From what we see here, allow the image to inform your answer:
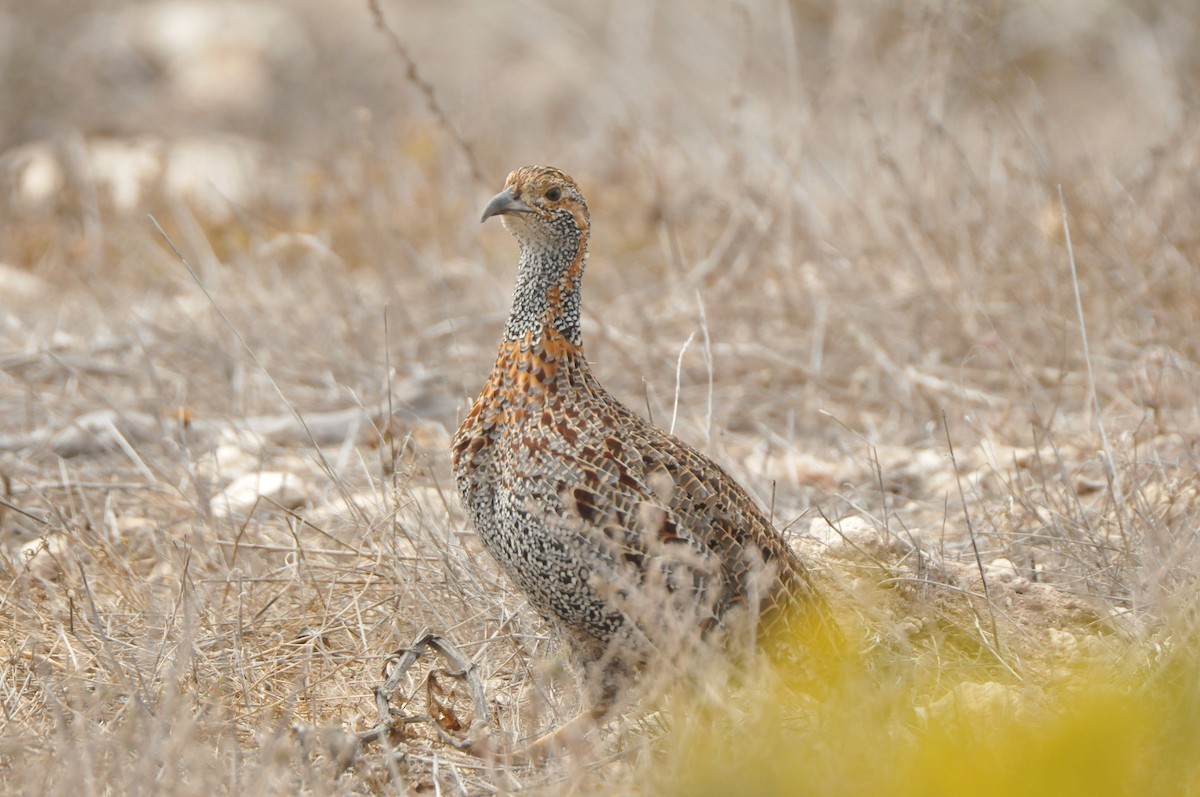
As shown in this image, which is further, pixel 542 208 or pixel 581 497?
pixel 542 208

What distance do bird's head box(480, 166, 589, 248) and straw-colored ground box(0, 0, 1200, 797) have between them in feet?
2.51

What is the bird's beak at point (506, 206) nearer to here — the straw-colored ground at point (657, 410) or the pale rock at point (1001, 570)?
the straw-colored ground at point (657, 410)

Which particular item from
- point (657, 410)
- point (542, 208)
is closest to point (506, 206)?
point (542, 208)

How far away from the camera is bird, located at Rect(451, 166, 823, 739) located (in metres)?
3.22

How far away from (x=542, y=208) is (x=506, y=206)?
0.10m

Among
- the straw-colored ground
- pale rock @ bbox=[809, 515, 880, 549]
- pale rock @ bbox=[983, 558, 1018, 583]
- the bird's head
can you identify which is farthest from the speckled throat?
pale rock @ bbox=[983, 558, 1018, 583]

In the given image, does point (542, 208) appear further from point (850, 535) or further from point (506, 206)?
point (850, 535)

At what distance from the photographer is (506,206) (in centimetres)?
348

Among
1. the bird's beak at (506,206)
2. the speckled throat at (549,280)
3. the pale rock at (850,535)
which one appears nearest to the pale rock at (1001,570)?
the pale rock at (850,535)

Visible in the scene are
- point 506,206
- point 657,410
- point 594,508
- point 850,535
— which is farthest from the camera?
point 657,410

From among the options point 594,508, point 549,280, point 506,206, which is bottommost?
point 594,508

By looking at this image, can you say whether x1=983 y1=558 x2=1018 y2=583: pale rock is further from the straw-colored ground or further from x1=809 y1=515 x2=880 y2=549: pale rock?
x1=809 y1=515 x2=880 y2=549: pale rock

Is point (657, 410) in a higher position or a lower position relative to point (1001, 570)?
higher

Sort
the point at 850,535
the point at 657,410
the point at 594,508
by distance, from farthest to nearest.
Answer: the point at 657,410, the point at 850,535, the point at 594,508
